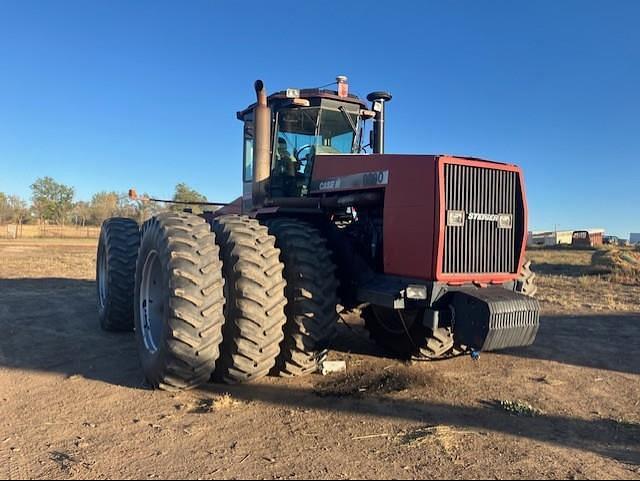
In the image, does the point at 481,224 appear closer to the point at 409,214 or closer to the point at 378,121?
the point at 409,214

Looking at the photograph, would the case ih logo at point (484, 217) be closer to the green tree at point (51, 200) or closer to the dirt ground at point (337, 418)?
the dirt ground at point (337, 418)

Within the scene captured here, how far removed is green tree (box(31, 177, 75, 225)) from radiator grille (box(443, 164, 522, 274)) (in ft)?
235

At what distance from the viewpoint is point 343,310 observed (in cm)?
635

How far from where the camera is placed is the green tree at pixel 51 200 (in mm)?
68625

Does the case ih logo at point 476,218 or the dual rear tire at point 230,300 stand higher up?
the case ih logo at point 476,218

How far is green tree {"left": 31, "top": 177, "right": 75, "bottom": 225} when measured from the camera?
2702 inches

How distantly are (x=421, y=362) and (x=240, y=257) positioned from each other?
2621 mm

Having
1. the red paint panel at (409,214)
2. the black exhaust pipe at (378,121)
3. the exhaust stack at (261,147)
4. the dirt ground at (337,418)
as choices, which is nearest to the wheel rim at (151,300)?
the dirt ground at (337,418)

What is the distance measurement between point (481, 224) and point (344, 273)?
4.94 feet

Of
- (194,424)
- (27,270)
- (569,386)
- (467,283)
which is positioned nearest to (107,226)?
(194,424)

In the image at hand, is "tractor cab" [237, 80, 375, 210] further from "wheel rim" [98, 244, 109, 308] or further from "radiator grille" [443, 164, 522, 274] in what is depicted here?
"wheel rim" [98, 244, 109, 308]

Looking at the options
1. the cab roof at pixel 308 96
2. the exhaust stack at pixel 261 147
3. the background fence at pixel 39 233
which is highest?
the cab roof at pixel 308 96

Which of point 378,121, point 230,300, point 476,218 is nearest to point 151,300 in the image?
point 230,300

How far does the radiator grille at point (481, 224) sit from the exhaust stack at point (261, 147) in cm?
261
